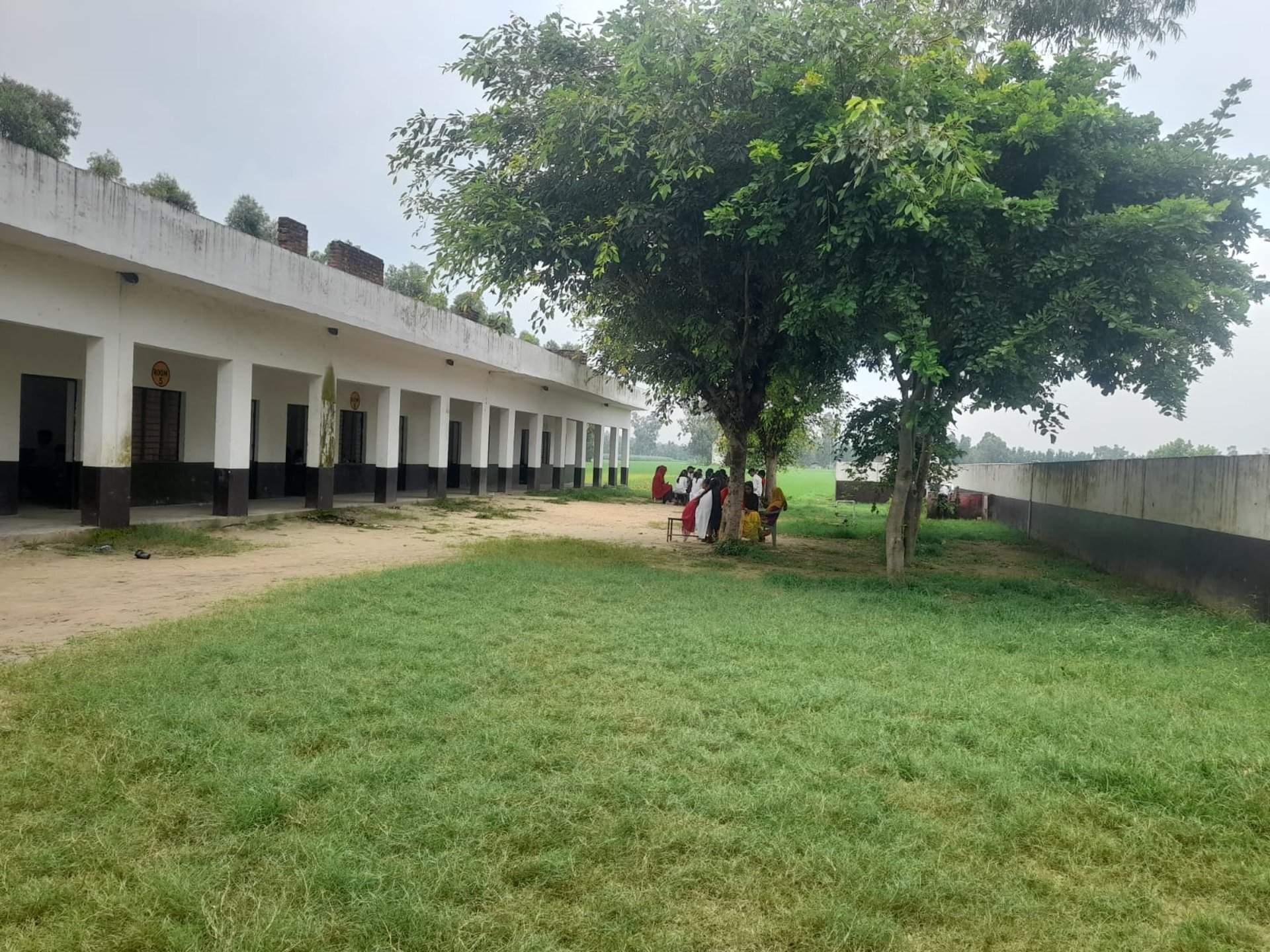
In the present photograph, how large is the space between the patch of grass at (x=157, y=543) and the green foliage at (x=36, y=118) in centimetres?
1459

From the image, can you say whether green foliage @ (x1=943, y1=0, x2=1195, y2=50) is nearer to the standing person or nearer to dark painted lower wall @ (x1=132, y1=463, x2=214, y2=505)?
the standing person

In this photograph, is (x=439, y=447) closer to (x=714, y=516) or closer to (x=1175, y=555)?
(x=714, y=516)

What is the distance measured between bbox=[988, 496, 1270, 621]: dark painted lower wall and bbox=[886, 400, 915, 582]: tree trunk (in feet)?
9.72

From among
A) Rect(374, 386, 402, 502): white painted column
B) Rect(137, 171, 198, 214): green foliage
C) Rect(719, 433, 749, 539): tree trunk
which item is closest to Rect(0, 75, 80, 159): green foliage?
Rect(137, 171, 198, 214): green foliage

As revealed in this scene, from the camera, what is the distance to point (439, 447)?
19281mm

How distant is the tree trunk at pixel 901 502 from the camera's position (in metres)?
9.98

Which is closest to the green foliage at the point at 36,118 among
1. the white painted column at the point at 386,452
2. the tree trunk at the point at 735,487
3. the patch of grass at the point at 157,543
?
the white painted column at the point at 386,452

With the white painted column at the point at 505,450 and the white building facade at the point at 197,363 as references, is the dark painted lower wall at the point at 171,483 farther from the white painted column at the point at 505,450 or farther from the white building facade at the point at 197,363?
the white painted column at the point at 505,450

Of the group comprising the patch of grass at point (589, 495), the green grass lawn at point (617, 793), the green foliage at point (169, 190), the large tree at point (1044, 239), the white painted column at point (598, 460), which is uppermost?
the green foliage at point (169, 190)

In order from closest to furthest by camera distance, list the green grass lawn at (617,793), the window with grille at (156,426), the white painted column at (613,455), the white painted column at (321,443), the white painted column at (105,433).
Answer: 1. the green grass lawn at (617,793)
2. the white painted column at (105,433)
3. the window with grille at (156,426)
4. the white painted column at (321,443)
5. the white painted column at (613,455)

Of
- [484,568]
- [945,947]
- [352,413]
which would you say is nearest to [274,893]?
[945,947]

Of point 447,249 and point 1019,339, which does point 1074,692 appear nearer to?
point 1019,339

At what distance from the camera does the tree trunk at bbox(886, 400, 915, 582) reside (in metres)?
9.98

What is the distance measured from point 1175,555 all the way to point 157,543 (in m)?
11.8
